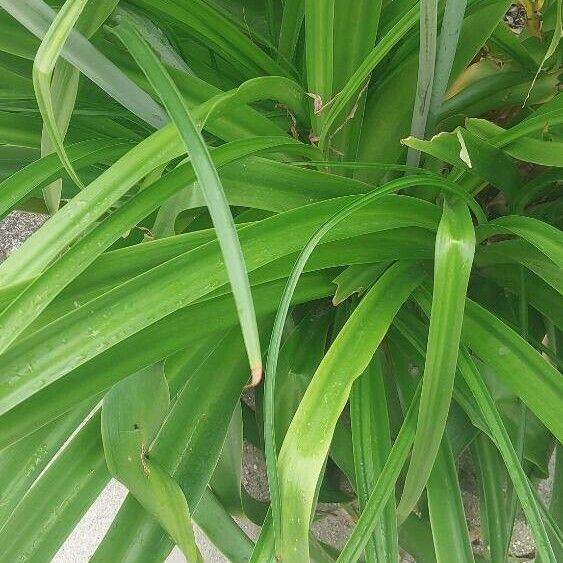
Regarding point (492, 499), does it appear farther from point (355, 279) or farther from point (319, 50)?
point (319, 50)

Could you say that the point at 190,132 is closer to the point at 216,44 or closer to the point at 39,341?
the point at 39,341

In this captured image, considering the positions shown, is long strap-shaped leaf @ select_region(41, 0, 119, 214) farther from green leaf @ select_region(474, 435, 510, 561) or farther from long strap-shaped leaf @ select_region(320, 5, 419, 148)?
green leaf @ select_region(474, 435, 510, 561)

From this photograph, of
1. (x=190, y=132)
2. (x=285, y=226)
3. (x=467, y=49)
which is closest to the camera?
(x=190, y=132)

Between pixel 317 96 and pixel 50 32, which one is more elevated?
pixel 317 96

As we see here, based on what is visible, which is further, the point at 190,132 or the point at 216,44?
the point at 216,44

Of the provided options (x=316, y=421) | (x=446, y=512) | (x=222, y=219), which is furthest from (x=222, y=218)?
(x=446, y=512)

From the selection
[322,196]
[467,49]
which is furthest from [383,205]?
[467,49]

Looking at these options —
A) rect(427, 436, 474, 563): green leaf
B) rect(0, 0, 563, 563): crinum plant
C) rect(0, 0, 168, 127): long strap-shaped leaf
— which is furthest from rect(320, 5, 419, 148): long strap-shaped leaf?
rect(427, 436, 474, 563): green leaf
